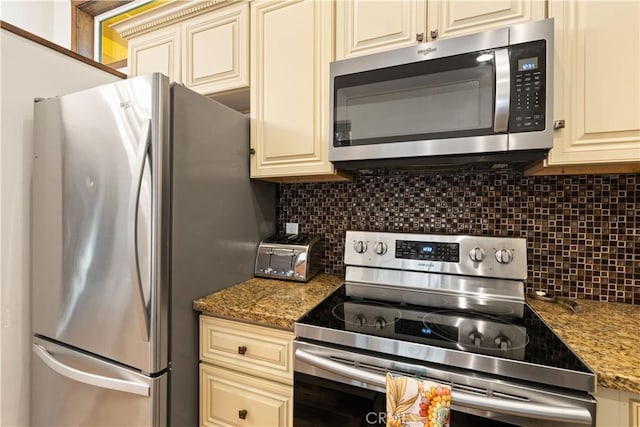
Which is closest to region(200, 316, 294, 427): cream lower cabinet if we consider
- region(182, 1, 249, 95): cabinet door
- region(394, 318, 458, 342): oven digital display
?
region(394, 318, 458, 342): oven digital display

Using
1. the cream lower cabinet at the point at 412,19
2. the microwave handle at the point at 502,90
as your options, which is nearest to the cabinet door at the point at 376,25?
the cream lower cabinet at the point at 412,19

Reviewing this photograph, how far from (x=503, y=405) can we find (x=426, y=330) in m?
0.26

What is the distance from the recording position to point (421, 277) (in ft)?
4.46

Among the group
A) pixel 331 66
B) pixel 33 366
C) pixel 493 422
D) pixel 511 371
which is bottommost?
pixel 33 366

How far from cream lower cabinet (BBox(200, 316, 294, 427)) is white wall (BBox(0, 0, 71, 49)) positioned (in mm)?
2543

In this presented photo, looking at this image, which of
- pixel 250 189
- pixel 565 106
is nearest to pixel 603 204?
pixel 565 106

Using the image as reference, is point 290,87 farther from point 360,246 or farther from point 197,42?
point 360,246

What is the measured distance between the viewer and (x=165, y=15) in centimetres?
156

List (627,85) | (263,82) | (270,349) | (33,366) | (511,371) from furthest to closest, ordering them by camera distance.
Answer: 1. (263,82)
2. (33,366)
3. (270,349)
4. (627,85)
5. (511,371)

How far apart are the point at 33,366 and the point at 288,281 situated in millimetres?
1159

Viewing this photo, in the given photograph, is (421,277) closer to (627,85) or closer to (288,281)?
(288,281)

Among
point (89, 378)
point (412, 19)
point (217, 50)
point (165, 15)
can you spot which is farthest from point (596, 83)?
point (89, 378)

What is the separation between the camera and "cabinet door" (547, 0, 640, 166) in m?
0.92

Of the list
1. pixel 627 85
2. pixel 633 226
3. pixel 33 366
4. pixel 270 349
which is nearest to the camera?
pixel 627 85
